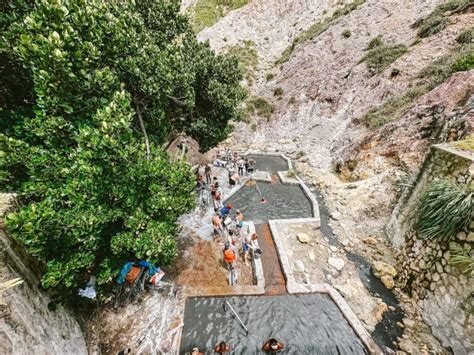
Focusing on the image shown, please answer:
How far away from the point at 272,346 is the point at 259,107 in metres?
28.0

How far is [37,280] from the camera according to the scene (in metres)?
4.87

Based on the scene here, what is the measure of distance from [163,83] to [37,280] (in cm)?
683

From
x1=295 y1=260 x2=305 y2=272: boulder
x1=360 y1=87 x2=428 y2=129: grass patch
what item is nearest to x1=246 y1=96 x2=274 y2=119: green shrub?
x1=360 y1=87 x2=428 y2=129: grass patch

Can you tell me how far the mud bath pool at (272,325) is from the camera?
6.11 metres

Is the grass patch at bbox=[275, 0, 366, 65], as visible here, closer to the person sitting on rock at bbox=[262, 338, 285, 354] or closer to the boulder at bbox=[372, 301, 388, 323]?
the boulder at bbox=[372, 301, 388, 323]

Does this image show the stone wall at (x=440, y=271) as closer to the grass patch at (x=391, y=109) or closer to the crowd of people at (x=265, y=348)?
the crowd of people at (x=265, y=348)

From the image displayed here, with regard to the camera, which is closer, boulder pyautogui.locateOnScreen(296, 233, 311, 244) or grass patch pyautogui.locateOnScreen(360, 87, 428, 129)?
boulder pyautogui.locateOnScreen(296, 233, 311, 244)

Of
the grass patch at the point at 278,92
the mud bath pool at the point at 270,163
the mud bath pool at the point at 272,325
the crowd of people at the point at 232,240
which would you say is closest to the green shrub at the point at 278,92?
the grass patch at the point at 278,92

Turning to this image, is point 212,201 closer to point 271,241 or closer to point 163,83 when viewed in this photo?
point 271,241

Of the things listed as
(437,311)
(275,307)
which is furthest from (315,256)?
(437,311)

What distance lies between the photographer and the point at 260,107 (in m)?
29.2

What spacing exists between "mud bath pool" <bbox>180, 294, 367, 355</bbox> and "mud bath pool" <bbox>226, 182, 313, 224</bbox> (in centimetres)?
493

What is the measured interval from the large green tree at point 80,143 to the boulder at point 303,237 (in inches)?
242

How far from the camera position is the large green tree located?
4.49m
